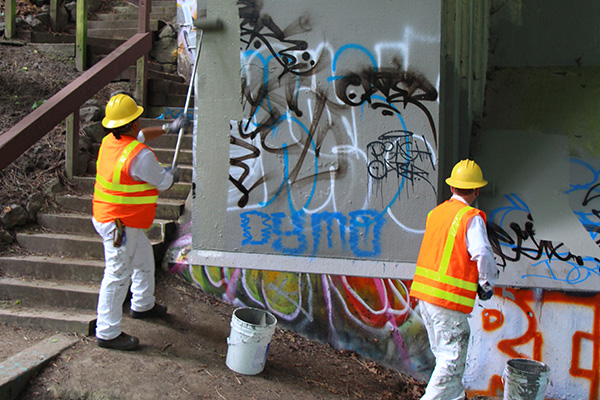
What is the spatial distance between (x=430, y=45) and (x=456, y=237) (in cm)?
→ 196

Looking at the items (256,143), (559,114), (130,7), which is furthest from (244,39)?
(130,7)

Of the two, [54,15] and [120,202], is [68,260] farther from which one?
[54,15]

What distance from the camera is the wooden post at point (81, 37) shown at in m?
A: 6.74

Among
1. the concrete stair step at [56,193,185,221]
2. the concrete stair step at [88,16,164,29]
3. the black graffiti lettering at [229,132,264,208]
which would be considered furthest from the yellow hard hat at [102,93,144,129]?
the concrete stair step at [88,16,164,29]

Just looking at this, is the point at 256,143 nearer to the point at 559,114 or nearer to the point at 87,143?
the point at 87,143

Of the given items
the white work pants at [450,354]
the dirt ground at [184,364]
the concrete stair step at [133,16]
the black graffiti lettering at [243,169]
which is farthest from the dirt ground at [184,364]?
the concrete stair step at [133,16]

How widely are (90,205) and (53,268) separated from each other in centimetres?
89

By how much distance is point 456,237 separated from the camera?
3346 millimetres

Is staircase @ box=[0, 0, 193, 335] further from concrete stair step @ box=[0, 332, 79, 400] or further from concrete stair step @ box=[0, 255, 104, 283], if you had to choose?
concrete stair step @ box=[0, 332, 79, 400]

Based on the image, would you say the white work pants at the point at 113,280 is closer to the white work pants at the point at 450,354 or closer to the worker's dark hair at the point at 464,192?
the white work pants at the point at 450,354

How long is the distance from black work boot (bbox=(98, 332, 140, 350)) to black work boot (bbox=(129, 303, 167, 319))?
1.21ft

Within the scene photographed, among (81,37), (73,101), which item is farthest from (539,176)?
(81,37)

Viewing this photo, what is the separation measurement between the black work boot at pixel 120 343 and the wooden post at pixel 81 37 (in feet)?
15.0

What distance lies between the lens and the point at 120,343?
3.87 m
